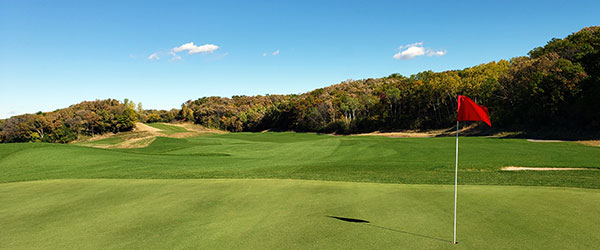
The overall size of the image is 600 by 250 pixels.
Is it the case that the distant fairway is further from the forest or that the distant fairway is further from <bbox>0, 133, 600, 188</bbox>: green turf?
the forest

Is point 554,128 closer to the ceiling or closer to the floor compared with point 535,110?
closer to the floor

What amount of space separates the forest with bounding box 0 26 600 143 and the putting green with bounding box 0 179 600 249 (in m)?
39.2

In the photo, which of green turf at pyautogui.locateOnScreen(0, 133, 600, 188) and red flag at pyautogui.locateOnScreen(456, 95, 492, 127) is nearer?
red flag at pyautogui.locateOnScreen(456, 95, 492, 127)

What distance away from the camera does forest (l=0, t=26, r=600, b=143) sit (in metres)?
35.7

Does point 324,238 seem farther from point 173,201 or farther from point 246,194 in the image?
point 173,201

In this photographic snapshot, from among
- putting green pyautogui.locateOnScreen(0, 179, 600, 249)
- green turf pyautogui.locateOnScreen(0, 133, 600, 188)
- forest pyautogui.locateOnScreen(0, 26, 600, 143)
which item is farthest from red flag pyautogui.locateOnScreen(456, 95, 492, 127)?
forest pyautogui.locateOnScreen(0, 26, 600, 143)

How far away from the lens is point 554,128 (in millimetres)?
37969

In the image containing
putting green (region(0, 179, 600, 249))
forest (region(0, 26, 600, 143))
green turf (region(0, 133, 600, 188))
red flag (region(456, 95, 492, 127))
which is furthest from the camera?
forest (region(0, 26, 600, 143))

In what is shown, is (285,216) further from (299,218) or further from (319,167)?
(319,167)

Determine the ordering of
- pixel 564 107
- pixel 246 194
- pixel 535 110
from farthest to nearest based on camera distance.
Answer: pixel 535 110
pixel 564 107
pixel 246 194

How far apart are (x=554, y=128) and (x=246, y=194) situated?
46594 mm

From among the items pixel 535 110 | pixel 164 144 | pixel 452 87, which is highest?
pixel 452 87

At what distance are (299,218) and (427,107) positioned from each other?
63436 mm

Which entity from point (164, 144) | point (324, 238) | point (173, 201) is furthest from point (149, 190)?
point (164, 144)
